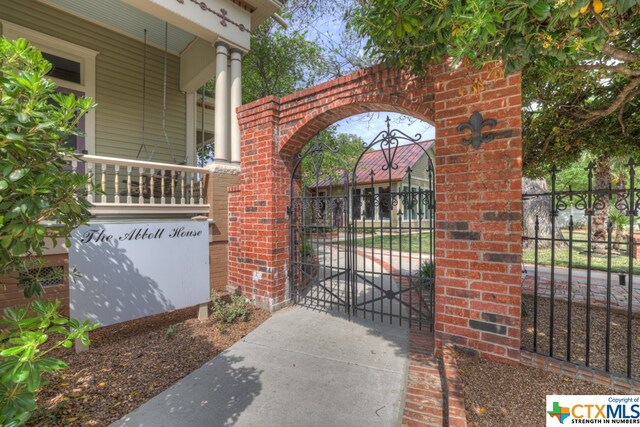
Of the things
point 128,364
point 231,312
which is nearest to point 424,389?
point 231,312

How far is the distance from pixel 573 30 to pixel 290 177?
353cm

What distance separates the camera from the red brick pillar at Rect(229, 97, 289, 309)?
4309 mm

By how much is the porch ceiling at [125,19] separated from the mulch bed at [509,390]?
817 centimetres

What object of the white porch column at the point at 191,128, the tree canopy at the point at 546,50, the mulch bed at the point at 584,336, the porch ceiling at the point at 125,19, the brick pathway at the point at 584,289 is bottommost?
the brick pathway at the point at 584,289

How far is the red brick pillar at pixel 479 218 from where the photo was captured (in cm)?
241

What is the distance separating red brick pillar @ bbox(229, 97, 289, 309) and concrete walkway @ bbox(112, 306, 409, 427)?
907 millimetres

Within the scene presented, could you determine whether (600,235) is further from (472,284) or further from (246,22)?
(246,22)

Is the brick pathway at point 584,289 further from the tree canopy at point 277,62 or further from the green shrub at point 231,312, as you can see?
the tree canopy at point 277,62

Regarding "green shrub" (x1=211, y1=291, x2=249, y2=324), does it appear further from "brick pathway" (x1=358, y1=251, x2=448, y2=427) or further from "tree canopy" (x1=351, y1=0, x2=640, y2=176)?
"tree canopy" (x1=351, y1=0, x2=640, y2=176)

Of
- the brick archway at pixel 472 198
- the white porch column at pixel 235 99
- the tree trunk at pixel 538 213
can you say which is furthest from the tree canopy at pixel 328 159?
the tree trunk at pixel 538 213

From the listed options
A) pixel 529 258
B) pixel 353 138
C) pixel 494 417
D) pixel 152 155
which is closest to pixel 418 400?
pixel 494 417

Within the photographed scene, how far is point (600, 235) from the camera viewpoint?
900 cm

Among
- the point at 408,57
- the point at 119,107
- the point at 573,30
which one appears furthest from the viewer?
the point at 119,107

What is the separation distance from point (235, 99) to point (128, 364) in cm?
451
